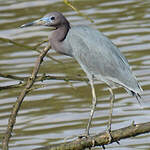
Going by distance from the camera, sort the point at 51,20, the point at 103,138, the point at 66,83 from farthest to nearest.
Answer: the point at 66,83 → the point at 51,20 → the point at 103,138

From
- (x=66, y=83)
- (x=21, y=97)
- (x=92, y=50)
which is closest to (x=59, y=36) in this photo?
(x=92, y=50)

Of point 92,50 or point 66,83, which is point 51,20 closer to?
point 92,50

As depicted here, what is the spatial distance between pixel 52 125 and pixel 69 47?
2.90 m

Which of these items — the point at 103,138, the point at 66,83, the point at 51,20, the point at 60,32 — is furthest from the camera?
the point at 66,83

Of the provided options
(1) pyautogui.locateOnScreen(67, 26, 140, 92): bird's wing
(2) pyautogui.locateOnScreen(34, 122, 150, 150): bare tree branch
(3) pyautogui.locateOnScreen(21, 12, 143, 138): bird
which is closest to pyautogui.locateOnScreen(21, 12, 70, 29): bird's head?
(3) pyautogui.locateOnScreen(21, 12, 143, 138): bird

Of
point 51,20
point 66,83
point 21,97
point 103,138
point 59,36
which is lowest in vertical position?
point 66,83

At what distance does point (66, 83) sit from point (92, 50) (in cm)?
413

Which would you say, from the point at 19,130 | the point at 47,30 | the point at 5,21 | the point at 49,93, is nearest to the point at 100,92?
the point at 49,93

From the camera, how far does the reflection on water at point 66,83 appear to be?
934 cm

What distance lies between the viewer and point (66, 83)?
10852 mm

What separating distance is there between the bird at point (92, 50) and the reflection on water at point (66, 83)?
1620 millimetres

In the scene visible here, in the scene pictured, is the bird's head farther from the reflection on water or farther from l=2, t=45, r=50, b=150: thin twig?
the reflection on water

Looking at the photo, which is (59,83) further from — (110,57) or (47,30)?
(110,57)

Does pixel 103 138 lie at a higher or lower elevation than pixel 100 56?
lower
